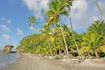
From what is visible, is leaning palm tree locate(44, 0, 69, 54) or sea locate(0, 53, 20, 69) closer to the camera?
sea locate(0, 53, 20, 69)

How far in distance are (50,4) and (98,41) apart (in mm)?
12685

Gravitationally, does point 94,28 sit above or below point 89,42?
above

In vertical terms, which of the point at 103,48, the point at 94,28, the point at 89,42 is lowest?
the point at 103,48

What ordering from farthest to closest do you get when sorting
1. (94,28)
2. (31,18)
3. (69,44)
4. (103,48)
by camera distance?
(31,18) → (69,44) → (94,28) → (103,48)

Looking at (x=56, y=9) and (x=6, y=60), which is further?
(x=6, y=60)

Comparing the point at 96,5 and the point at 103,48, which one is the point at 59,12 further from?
the point at 103,48

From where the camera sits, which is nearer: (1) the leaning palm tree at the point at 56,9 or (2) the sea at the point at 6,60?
(2) the sea at the point at 6,60

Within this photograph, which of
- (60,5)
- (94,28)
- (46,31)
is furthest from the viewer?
(46,31)

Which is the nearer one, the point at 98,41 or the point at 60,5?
the point at 98,41

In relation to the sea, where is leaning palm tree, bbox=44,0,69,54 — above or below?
above

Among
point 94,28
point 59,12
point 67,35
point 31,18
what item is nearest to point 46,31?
point 67,35

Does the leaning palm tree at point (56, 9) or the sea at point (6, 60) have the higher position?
the leaning palm tree at point (56, 9)

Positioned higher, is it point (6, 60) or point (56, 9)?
point (56, 9)

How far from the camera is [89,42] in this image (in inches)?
628
